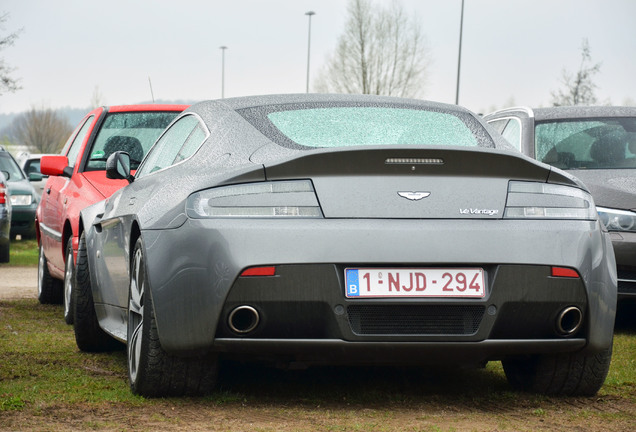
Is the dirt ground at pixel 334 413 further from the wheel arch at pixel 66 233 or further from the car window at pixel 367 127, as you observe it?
the wheel arch at pixel 66 233

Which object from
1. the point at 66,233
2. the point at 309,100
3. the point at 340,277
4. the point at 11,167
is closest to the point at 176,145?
the point at 309,100

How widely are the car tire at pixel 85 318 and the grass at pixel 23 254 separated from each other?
9214mm

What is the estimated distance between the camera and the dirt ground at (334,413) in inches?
173

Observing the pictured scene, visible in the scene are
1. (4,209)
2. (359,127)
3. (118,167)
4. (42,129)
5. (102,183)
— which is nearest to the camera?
(359,127)

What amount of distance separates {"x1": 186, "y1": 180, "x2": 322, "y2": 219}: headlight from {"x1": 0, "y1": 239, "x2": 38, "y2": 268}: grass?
11837 mm

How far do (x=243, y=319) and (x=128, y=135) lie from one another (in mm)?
5478

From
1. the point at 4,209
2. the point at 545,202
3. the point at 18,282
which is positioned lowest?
the point at 18,282

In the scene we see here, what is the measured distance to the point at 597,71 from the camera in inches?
1596

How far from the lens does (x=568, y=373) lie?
5.11 meters

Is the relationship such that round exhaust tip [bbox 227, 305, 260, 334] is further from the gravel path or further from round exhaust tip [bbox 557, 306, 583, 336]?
the gravel path

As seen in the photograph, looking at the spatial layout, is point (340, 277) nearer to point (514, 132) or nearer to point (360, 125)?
point (360, 125)

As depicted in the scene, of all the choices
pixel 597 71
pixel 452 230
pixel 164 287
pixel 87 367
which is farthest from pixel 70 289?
pixel 597 71

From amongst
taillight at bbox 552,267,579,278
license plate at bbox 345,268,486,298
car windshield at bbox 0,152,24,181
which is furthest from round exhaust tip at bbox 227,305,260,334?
car windshield at bbox 0,152,24,181

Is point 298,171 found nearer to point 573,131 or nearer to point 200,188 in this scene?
point 200,188
